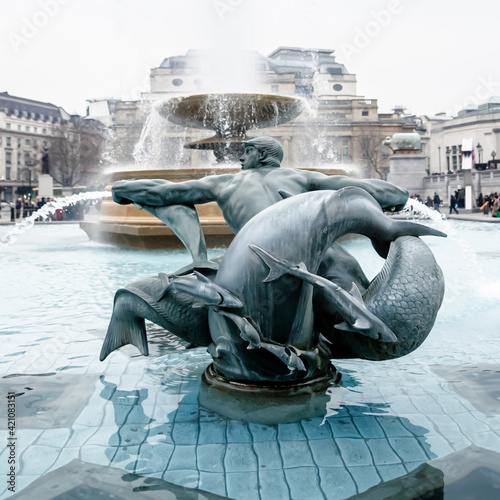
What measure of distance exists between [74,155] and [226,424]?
2461 inches

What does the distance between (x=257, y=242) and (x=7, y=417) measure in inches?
60.1

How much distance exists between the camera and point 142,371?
11.5 ft

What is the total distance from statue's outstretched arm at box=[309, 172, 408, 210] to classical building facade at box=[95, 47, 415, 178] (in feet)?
154

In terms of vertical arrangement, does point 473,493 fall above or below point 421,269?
below

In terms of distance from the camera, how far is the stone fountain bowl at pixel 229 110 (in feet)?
39.8

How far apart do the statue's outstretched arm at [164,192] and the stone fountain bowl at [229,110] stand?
349 inches

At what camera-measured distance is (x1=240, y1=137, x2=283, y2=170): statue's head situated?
330 cm

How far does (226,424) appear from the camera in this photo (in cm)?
260

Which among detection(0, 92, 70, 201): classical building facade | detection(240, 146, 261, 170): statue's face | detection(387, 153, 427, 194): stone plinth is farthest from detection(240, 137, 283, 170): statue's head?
detection(0, 92, 70, 201): classical building facade

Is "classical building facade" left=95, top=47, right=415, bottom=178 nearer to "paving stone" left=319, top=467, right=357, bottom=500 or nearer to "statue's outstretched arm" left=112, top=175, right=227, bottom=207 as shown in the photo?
"statue's outstretched arm" left=112, top=175, right=227, bottom=207

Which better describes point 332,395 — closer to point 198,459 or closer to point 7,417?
point 198,459

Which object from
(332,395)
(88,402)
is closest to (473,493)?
(332,395)

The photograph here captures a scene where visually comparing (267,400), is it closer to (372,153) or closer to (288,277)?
(288,277)

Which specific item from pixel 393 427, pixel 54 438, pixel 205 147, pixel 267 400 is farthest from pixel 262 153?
pixel 205 147
